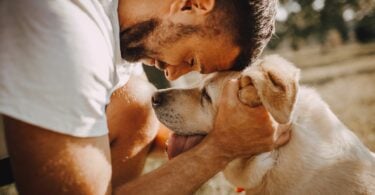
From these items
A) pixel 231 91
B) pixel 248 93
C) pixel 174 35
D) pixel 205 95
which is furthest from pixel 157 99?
pixel 248 93

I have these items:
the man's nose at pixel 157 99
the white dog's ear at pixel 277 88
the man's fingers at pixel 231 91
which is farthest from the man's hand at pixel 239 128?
the man's nose at pixel 157 99

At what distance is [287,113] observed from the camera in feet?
7.43

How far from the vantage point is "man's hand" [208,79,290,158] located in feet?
7.89

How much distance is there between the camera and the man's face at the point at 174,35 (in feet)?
8.36

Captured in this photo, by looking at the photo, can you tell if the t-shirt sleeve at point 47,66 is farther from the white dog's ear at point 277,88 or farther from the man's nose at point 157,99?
the man's nose at point 157,99

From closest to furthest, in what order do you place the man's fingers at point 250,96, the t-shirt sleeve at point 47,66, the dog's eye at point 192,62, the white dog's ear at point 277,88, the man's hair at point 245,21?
1. the t-shirt sleeve at point 47,66
2. the white dog's ear at point 277,88
3. the man's fingers at point 250,96
4. the man's hair at point 245,21
5. the dog's eye at point 192,62

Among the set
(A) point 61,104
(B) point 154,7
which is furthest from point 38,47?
(B) point 154,7

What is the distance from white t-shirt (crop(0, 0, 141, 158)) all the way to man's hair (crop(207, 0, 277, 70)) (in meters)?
0.87

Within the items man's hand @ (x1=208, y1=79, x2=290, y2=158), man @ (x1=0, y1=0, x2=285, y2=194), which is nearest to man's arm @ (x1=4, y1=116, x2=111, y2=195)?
man @ (x1=0, y1=0, x2=285, y2=194)

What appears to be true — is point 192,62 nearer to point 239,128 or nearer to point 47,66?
point 239,128

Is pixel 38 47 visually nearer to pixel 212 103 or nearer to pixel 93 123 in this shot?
pixel 93 123

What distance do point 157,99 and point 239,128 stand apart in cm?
72

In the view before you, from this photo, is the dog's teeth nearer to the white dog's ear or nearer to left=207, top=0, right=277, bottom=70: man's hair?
the white dog's ear

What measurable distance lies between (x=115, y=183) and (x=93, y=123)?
1149 millimetres
